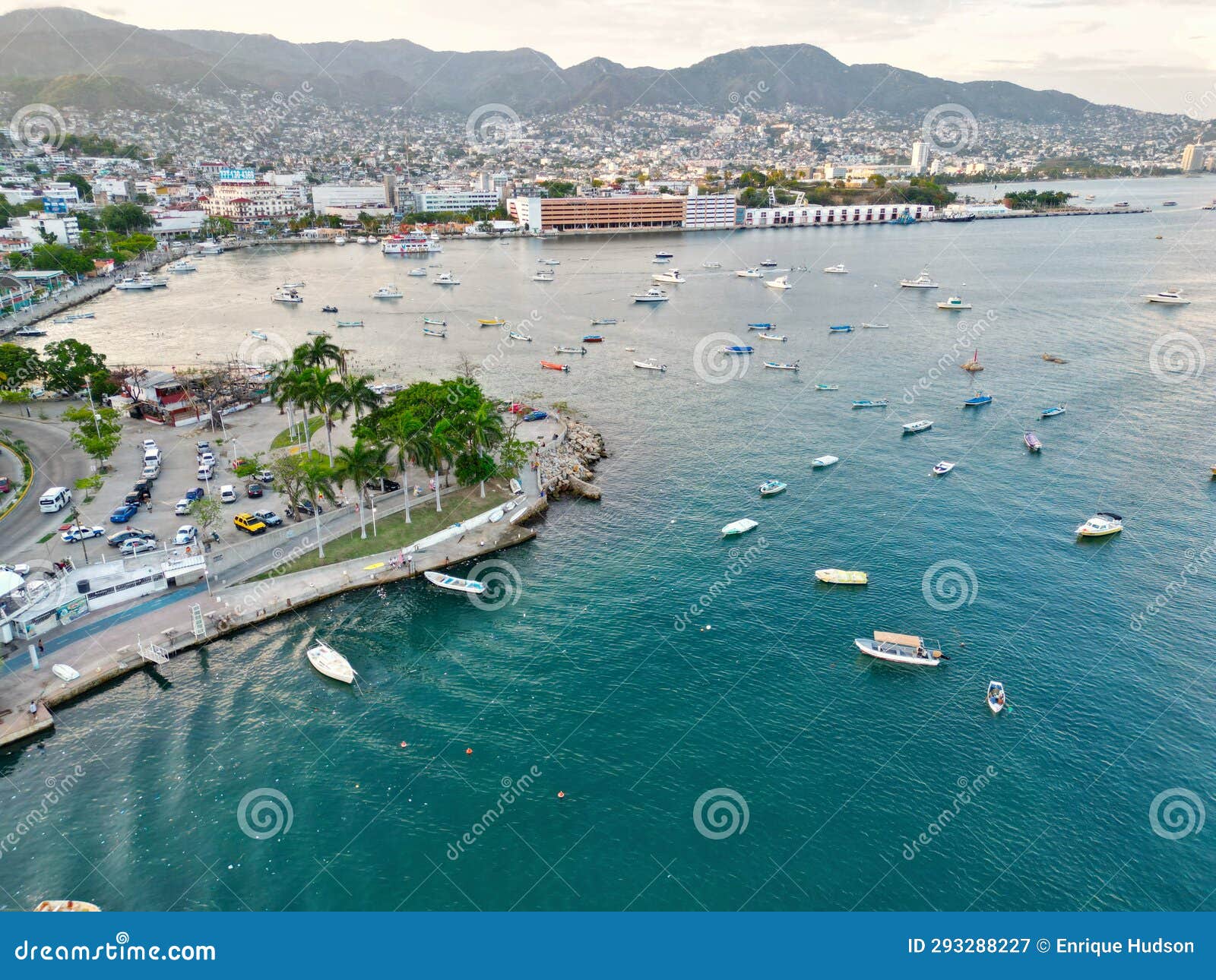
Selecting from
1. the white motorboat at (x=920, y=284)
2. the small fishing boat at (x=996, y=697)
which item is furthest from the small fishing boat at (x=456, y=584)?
the white motorboat at (x=920, y=284)

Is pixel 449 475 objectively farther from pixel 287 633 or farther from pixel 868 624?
pixel 868 624

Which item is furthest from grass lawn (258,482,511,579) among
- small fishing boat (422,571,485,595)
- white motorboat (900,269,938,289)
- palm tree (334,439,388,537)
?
white motorboat (900,269,938,289)

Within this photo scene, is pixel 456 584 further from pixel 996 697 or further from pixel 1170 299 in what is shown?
pixel 1170 299

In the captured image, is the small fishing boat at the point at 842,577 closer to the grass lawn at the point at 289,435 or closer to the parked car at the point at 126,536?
the parked car at the point at 126,536

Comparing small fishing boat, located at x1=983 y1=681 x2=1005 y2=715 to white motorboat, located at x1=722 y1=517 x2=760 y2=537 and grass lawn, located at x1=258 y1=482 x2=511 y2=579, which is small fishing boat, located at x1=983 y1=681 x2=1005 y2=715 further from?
grass lawn, located at x1=258 y1=482 x2=511 y2=579

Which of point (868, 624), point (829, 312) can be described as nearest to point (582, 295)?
point (829, 312)

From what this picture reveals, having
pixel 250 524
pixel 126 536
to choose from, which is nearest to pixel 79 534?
pixel 126 536
